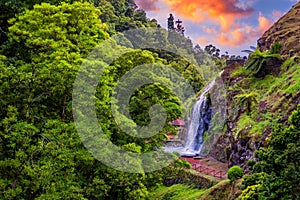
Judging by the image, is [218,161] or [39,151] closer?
[39,151]

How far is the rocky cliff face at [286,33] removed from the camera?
23.1m

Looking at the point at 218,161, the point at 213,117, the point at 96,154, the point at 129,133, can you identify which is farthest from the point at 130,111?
the point at 213,117

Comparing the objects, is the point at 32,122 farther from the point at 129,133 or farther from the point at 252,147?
the point at 252,147

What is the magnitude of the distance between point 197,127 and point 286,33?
9.65 meters

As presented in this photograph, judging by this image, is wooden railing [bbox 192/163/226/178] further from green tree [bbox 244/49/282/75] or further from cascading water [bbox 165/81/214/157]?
green tree [bbox 244/49/282/75]

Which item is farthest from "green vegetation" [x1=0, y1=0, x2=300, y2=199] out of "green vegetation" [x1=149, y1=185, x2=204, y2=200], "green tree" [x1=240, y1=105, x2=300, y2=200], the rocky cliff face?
the rocky cliff face

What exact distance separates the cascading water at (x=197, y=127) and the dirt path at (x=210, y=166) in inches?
106

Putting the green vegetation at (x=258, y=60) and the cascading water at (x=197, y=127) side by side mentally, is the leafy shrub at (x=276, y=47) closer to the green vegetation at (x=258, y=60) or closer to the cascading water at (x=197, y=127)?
the green vegetation at (x=258, y=60)

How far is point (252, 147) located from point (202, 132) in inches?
426

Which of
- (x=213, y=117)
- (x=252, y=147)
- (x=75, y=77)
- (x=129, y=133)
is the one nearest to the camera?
(x=75, y=77)

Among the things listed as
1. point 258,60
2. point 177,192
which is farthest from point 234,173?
point 258,60

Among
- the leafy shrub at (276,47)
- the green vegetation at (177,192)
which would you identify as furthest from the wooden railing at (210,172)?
the leafy shrub at (276,47)

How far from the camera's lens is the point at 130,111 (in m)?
15.1

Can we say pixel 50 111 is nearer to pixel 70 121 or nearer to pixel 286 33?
pixel 70 121
